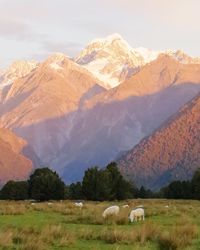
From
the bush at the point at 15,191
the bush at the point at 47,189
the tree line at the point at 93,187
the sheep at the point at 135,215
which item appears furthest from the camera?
the bush at the point at 15,191

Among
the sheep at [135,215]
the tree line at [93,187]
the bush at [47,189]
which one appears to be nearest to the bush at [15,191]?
the tree line at [93,187]

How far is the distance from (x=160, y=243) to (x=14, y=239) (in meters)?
5.29

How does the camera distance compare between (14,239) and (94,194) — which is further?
(94,194)

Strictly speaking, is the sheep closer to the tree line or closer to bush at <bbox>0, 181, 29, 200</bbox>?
the tree line

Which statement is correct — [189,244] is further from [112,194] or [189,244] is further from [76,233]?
[112,194]

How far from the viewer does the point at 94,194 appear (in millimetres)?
97188

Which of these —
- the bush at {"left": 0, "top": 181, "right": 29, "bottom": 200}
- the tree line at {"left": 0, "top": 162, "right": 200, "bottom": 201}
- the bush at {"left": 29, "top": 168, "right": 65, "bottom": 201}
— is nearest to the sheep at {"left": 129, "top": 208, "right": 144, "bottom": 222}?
the tree line at {"left": 0, "top": 162, "right": 200, "bottom": 201}

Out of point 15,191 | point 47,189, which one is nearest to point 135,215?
point 47,189

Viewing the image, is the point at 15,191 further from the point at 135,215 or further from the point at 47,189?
the point at 135,215

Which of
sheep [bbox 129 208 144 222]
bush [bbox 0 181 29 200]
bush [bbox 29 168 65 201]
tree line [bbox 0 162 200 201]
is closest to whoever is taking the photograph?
sheep [bbox 129 208 144 222]

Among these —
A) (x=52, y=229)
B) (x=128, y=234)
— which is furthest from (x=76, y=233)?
(x=128, y=234)

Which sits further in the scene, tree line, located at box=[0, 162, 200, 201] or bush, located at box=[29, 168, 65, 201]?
bush, located at box=[29, 168, 65, 201]

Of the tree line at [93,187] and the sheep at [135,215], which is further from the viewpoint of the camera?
the tree line at [93,187]

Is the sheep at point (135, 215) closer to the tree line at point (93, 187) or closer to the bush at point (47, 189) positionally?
the tree line at point (93, 187)
